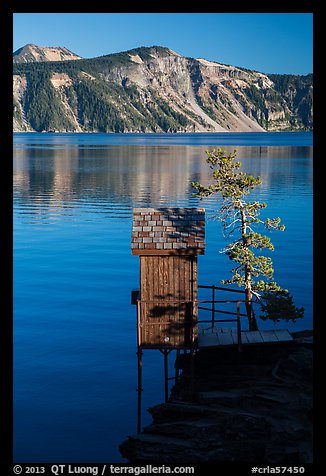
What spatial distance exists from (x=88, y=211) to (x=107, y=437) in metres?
49.7

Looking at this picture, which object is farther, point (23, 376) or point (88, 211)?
point (88, 211)

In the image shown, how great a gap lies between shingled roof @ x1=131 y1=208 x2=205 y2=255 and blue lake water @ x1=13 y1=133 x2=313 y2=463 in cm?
583

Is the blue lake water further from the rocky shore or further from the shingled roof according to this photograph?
the shingled roof

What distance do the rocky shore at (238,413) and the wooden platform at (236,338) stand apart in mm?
339

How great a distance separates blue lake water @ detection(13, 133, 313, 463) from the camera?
21.8 metres

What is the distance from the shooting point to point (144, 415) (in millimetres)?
22375

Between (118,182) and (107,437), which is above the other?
(118,182)

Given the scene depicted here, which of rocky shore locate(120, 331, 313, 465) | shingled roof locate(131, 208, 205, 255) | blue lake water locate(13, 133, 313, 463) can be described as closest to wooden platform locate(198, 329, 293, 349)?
rocky shore locate(120, 331, 313, 465)

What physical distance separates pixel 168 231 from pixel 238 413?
20.5 feet

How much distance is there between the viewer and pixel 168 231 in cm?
2122
